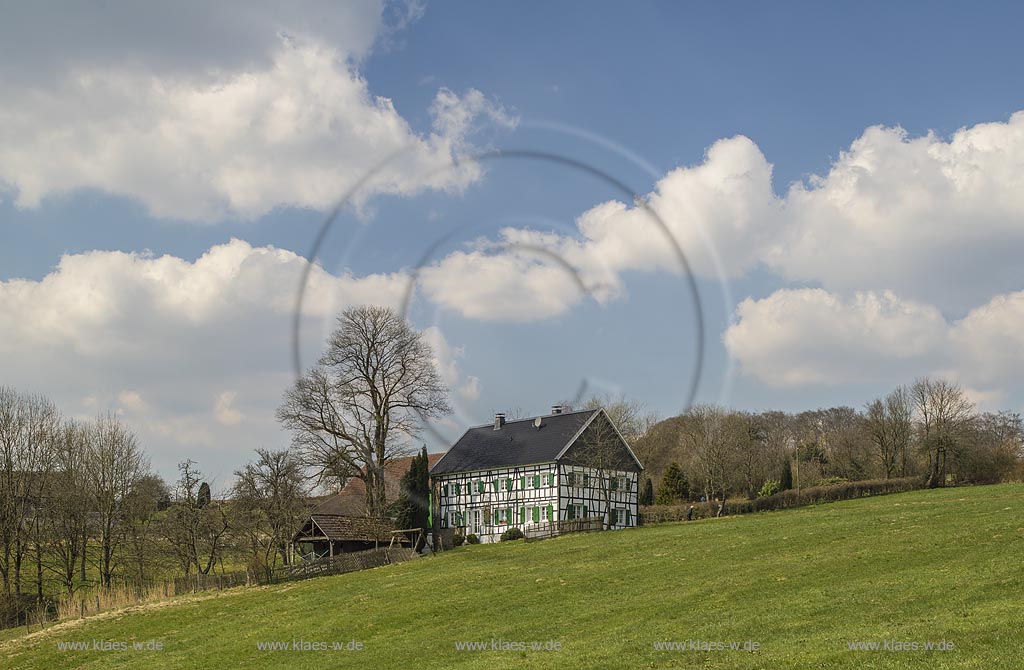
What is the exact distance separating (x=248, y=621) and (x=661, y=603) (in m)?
13.9

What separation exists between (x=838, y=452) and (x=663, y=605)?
233ft

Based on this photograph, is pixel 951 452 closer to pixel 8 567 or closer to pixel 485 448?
pixel 485 448

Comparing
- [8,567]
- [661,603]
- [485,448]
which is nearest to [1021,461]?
[485,448]

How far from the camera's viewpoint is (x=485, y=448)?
2468 inches

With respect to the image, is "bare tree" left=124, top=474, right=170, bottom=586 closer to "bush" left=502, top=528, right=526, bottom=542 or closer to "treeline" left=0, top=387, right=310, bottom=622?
"treeline" left=0, top=387, right=310, bottom=622

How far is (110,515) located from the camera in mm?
50031

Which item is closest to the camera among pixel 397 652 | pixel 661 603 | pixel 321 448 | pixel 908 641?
pixel 908 641

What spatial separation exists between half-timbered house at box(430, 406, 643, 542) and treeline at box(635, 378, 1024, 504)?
8.66 m

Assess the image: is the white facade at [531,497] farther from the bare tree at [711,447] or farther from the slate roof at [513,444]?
the bare tree at [711,447]

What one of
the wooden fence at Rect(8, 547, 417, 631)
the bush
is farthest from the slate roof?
the wooden fence at Rect(8, 547, 417, 631)

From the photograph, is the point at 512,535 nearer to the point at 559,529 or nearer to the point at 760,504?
the point at 559,529

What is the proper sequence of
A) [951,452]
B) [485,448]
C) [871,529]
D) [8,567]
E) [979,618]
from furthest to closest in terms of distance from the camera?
[951,452]
[485,448]
[8,567]
[871,529]
[979,618]

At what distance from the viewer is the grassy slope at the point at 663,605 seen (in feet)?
52.0

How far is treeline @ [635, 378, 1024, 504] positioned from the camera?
67.0 m
